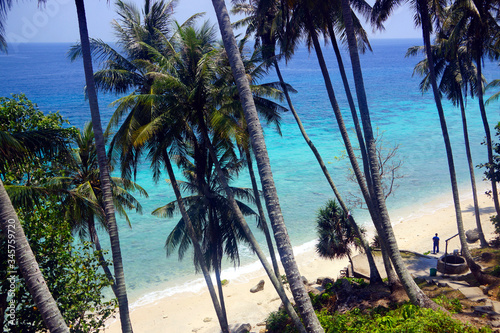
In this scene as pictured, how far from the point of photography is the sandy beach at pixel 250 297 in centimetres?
1795

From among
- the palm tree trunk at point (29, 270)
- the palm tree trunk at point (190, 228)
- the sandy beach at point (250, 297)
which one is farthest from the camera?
the sandy beach at point (250, 297)

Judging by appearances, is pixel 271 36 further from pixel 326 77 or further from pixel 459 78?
pixel 459 78

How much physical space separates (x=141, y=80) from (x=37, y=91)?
7548cm

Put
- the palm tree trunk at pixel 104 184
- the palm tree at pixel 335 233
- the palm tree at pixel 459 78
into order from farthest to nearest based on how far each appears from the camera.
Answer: the palm tree at pixel 459 78, the palm tree at pixel 335 233, the palm tree trunk at pixel 104 184

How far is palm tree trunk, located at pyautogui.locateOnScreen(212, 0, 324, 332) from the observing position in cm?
737

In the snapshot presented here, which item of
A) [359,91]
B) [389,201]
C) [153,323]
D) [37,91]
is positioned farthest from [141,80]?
[37,91]

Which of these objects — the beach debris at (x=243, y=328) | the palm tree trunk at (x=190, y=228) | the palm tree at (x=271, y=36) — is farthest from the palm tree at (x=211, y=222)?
the palm tree at (x=271, y=36)

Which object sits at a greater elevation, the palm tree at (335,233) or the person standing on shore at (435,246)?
the palm tree at (335,233)

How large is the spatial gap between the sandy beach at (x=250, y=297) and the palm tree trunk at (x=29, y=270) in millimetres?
11221

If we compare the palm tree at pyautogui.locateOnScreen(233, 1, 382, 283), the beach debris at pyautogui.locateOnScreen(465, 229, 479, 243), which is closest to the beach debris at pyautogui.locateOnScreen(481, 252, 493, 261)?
the palm tree at pyautogui.locateOnScreen(233, 1, 382, 283)

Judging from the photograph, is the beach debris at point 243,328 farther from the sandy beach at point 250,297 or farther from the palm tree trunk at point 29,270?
the palm tree trunk at point 29,270

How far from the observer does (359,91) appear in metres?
11.3

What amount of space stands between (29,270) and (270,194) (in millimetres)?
4401

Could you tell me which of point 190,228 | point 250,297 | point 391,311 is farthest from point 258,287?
point 391,311
